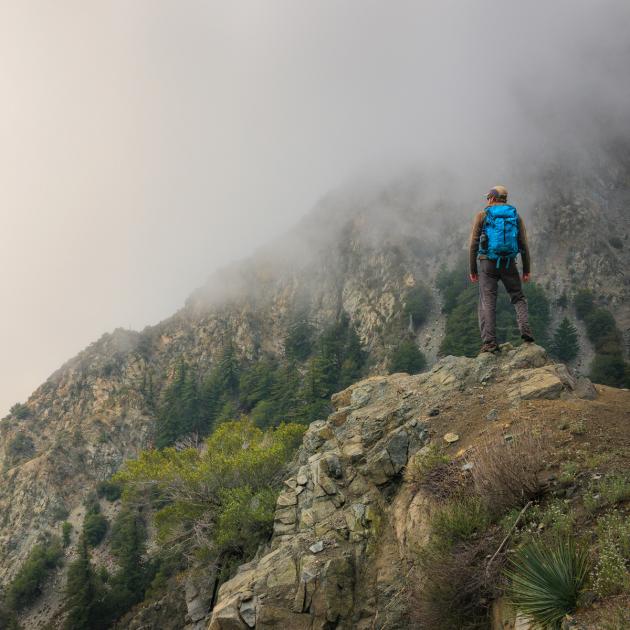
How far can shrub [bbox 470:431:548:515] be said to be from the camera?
16.5 ft

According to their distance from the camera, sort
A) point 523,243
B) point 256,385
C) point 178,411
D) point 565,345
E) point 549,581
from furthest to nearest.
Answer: point 178,411 → point 256,385 → point 565,345 → point 523,243 → point 549,581

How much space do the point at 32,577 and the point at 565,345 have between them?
65305 mm

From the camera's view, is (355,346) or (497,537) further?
(355,346)

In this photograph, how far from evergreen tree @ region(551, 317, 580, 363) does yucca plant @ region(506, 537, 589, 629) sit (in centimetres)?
4808

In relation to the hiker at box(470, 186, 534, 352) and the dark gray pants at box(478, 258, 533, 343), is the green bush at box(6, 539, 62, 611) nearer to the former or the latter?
the dark gray pants at box(478, 258, 533, 343)

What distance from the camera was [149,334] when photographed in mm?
98750

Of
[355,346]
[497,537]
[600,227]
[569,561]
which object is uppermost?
[569,561]

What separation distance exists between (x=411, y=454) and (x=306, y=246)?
9527cm

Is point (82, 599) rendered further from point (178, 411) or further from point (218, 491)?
point (178, 411)

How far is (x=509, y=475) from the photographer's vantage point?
511 centimetres

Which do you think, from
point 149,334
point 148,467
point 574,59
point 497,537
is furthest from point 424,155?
point 497,537

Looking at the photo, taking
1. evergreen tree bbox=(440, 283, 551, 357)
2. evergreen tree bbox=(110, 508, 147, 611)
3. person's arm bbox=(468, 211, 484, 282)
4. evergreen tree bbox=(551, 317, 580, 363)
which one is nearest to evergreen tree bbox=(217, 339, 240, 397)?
evergreen tree bbox=(110, 508, 147, 611)

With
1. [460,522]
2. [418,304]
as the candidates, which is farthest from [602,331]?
[460,522]

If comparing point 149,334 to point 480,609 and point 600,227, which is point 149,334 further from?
point 480,609
